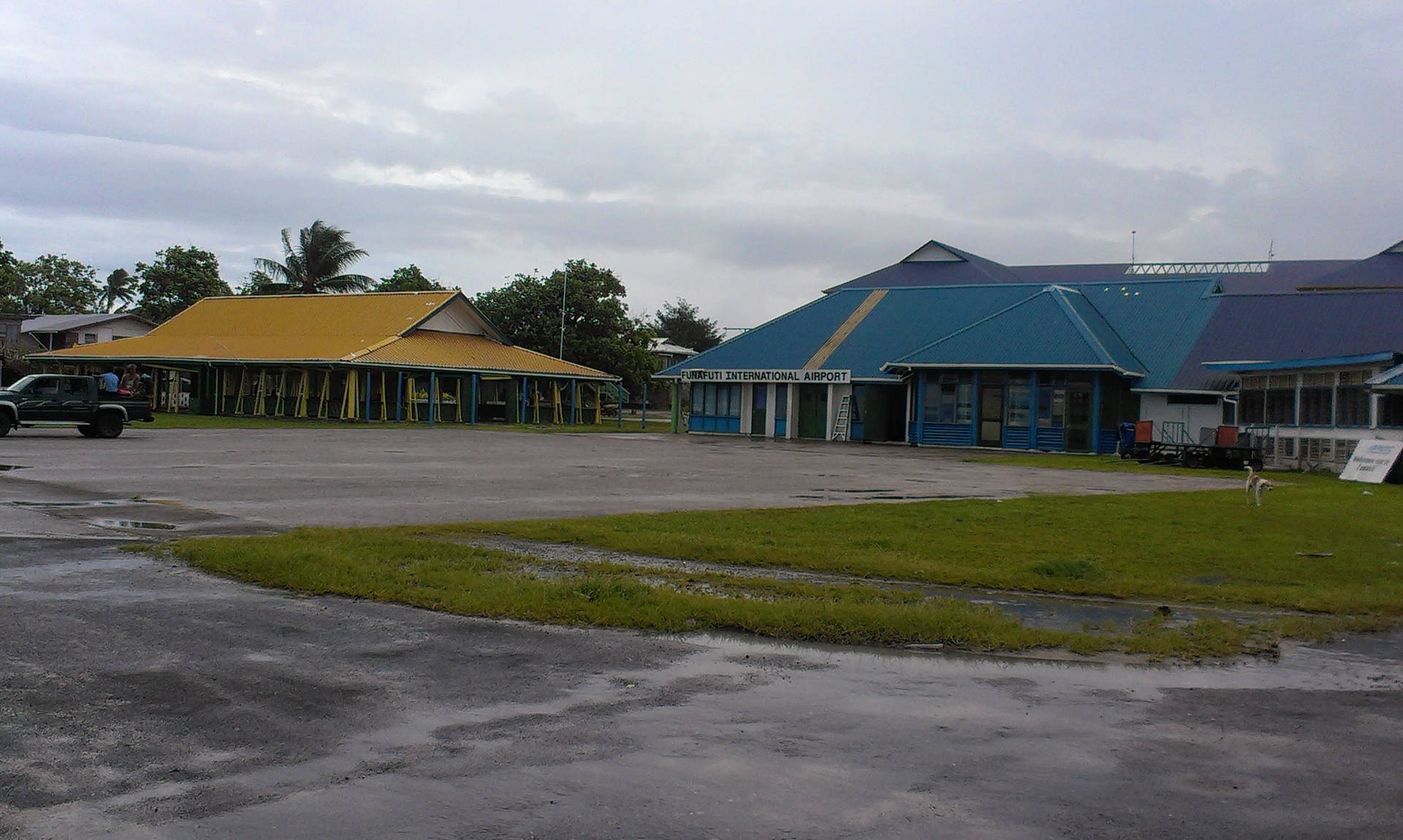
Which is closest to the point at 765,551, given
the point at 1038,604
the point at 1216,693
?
the point at 1038,604

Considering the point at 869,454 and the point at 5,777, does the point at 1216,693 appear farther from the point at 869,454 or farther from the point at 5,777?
the point at 869,454

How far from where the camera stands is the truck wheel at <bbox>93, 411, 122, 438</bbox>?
103 ft

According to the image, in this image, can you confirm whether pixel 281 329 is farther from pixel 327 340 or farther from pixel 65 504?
pixel 65 504

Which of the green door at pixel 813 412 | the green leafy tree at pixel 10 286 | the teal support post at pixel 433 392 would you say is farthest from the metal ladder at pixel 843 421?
the green leafy tree at pixel 10 286

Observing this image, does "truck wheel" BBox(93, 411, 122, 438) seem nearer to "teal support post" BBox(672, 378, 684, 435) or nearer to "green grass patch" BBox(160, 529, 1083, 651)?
"green grass patch" BBox(160, 529, 1083, 651)

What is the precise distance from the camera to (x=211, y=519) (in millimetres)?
14266

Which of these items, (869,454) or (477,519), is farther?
(869,454)

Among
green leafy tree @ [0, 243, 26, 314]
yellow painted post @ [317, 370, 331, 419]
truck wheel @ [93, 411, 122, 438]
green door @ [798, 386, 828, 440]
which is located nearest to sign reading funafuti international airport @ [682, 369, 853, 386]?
green door @ [798, 386, 828, 440]

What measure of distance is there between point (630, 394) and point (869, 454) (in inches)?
1870

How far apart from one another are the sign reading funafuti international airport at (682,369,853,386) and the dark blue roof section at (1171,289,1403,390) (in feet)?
41.8

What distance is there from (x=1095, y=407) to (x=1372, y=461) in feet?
45.7

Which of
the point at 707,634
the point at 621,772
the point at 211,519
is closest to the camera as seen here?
the point at 621,772

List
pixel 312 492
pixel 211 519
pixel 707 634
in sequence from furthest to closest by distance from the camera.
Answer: pixel 312 492 → pixel 211 519 → pixel 707 634

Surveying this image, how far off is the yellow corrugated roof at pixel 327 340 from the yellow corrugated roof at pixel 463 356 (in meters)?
0.05
